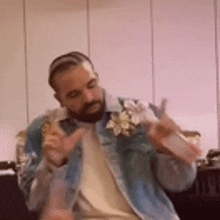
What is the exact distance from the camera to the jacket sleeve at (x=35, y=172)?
24.4 inches

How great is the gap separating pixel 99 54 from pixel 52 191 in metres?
0.32

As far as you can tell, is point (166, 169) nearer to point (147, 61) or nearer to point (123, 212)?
point (123, 212)

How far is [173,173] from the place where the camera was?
629 millimetres

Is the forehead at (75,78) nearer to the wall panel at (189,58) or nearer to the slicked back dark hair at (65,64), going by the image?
the slicked back dark hair at (65,64)

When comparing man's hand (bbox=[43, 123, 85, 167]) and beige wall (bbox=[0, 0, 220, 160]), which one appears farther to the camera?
beige wall (bbox=[0, 0, 220, 160])

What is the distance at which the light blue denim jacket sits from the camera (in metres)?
0.64

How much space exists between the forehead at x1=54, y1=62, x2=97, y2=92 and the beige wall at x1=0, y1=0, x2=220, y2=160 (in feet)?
0.33

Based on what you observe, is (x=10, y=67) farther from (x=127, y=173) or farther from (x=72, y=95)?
(x=127, y=173)

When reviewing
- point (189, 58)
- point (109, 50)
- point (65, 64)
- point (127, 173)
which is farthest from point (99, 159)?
point (189, 58)

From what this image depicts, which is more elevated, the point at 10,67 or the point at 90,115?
the point at 10,67

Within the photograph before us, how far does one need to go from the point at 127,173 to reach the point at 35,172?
0.53ft

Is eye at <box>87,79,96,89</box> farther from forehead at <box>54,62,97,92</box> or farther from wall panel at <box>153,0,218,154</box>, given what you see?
wall panel at <box>153,0,218,154</box>

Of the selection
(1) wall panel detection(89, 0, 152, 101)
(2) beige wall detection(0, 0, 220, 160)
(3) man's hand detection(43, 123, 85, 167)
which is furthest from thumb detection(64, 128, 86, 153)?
(1) wall panel detection(89, 0, 152, 101)

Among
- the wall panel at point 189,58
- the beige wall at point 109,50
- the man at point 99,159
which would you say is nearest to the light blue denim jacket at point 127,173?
the man at point 99,159
